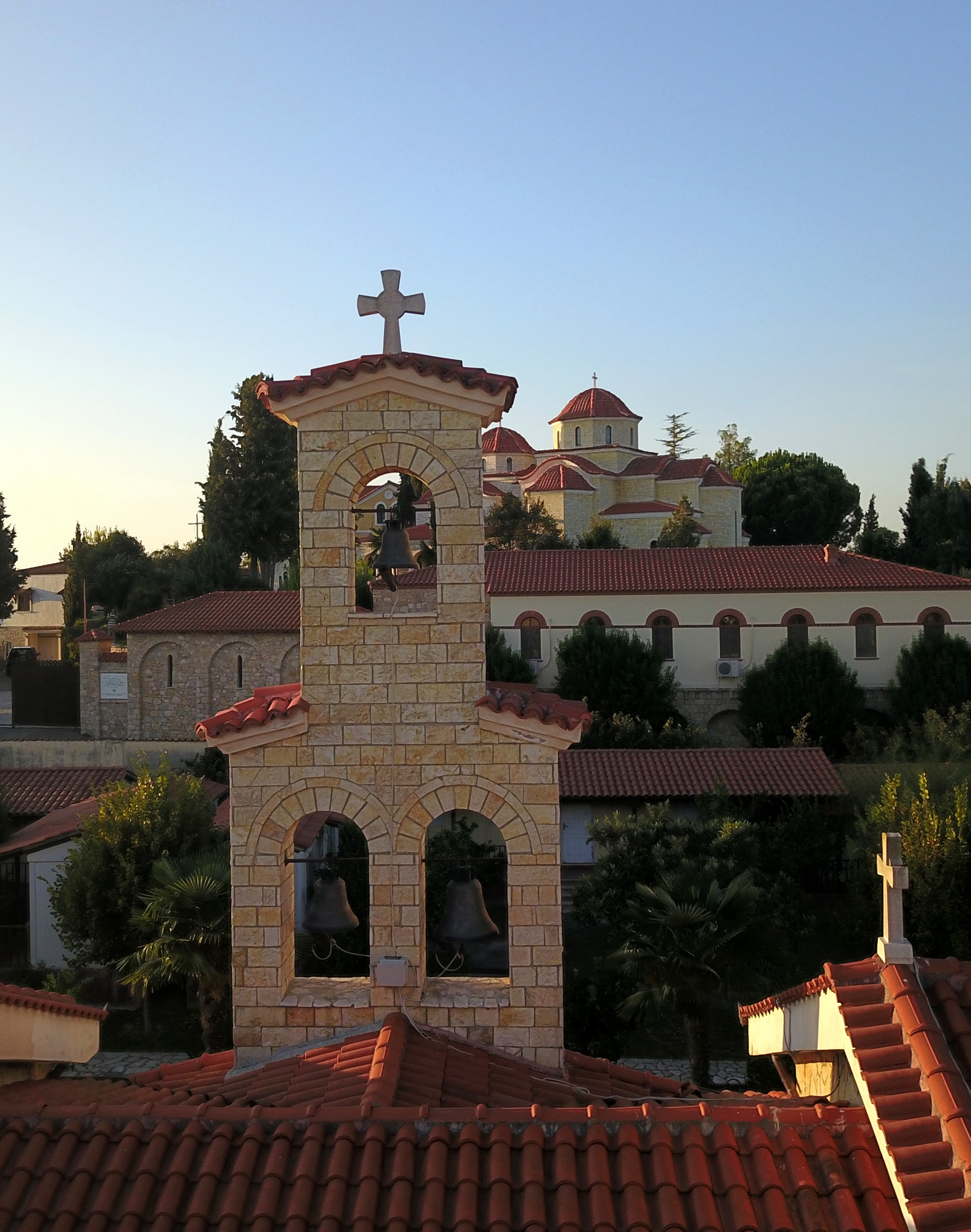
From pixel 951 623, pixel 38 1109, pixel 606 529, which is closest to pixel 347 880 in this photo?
pixel 38 1109

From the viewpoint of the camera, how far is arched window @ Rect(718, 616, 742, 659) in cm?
3725

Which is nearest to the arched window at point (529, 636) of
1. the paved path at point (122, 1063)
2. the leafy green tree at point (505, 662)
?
the leafy green tree at point (505, 662)

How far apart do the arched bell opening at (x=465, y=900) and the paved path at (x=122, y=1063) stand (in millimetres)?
4066

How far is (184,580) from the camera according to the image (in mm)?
49000

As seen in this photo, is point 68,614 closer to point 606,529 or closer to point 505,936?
point 606,529

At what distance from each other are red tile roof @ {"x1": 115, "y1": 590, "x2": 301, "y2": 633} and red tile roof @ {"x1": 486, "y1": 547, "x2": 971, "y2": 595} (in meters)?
6.16

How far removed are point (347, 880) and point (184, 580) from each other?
102 feet

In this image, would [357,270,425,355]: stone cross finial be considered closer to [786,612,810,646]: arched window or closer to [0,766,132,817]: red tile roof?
[0,766,132,817]: red tile roof

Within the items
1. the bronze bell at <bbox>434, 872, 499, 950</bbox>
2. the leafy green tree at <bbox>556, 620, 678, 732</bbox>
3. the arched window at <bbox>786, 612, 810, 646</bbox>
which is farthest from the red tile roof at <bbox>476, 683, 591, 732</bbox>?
the arched window at <bbox>786, 612, 810, 646</bbox>

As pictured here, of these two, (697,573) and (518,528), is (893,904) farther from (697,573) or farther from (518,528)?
(518,528)

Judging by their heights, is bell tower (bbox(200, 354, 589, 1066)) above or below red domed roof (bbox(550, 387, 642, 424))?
below

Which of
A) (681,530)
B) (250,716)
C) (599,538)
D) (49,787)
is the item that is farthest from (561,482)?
(250,716)

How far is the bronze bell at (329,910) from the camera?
747 cm

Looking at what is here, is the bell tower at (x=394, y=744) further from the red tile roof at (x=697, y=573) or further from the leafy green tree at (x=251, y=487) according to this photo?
the leafy green tree at (x=251, y=487)
